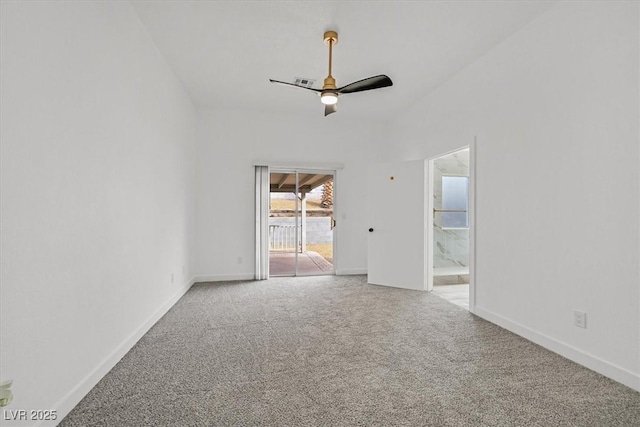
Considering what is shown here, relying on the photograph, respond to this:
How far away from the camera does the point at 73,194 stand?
72.5 inches

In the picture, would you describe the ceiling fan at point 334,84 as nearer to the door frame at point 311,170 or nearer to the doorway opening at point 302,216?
the door frame at point 311,170

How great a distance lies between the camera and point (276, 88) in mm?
4434

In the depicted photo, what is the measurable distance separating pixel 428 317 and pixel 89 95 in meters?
3.47

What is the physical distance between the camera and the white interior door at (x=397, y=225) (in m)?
4.77

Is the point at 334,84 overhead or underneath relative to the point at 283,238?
overhead

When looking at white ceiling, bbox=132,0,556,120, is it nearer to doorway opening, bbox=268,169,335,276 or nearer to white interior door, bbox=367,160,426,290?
white interior door, bbox=367,160,426,290

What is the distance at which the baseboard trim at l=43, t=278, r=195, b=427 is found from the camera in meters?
1.74

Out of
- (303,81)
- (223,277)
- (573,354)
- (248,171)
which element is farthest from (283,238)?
(573,354)

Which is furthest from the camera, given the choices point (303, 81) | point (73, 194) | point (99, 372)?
point (303, 81)

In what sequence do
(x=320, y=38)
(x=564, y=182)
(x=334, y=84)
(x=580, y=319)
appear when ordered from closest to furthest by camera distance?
(x=580, y=319) < (x=564, y=182) < (x=334, y=84) < (x=320, y=38)

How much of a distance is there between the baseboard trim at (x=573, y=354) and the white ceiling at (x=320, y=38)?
2680 mm

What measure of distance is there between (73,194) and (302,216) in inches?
164

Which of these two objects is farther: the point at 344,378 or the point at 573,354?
the point at 573,354

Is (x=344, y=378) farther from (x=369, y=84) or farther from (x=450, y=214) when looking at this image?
(x=450, y=214)
